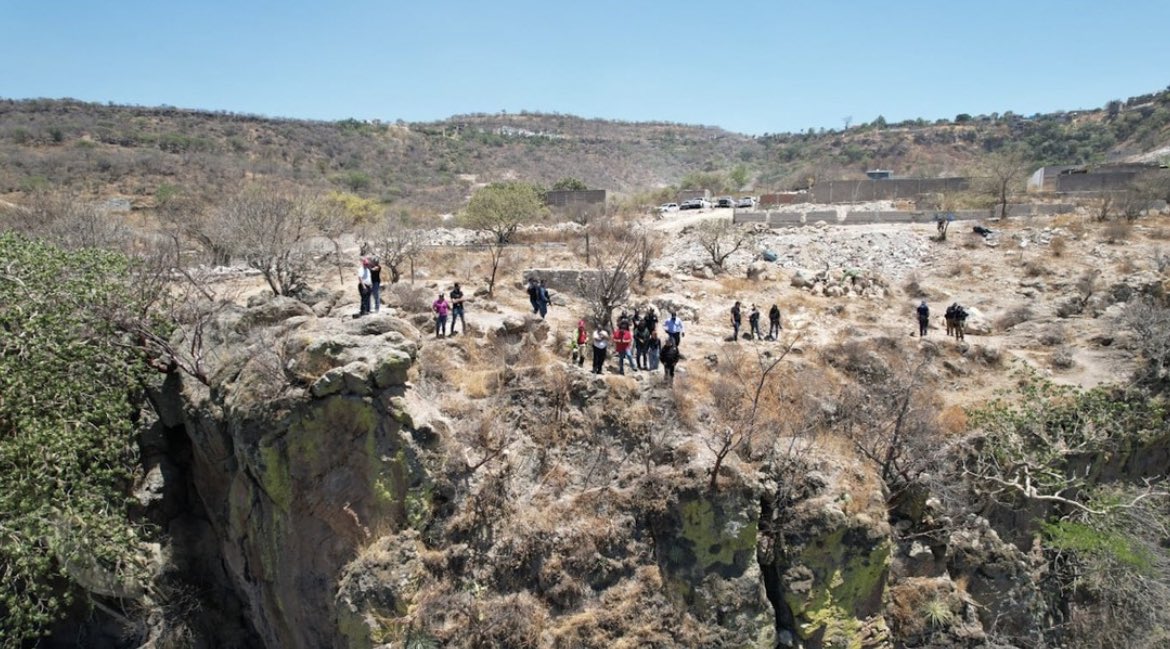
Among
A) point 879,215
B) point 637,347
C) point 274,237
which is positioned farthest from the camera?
point 879,215

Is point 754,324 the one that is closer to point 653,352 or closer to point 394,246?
point 653,352

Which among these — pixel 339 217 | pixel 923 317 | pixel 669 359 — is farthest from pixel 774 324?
pixel 339 217

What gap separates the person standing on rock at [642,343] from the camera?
1204 centimetres

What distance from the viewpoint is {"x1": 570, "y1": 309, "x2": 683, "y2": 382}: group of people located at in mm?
11297

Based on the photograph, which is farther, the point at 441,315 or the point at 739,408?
the point at 441,315

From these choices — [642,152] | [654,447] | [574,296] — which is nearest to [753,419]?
[654,447]

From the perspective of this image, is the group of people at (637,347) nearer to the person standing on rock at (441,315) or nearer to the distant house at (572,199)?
the person standing on rock at (441,315)

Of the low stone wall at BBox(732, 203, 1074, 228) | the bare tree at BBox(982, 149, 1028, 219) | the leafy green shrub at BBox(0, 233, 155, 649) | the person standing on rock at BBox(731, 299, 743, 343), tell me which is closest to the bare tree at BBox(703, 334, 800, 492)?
the person standing on rock at BBox(731, 299, 743, 343)

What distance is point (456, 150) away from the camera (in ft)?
206

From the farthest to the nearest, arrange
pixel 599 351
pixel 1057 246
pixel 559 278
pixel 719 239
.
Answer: pixel 719 239, pixel 1057 246, pixel 559 278, pixel 599 351

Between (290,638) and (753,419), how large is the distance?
7.23 metres

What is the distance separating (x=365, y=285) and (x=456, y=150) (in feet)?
174

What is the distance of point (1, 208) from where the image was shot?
23.2 m

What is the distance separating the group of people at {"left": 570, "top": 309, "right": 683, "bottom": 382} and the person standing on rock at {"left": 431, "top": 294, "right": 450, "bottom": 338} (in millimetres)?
2410
